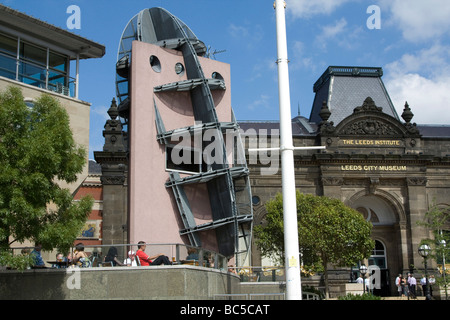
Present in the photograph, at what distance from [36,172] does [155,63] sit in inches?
420

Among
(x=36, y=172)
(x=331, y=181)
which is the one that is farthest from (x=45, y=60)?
(x=331, y=181)

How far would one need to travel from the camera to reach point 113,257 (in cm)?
1775

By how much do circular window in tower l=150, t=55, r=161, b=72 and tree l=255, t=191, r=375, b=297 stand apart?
17.4 m

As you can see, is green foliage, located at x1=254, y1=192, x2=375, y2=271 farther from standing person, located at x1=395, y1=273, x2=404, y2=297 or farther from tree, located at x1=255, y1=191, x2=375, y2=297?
standing person, located at x1=395, y1=273, x2=404, y2=297

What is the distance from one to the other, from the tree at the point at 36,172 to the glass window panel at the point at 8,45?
954 cm

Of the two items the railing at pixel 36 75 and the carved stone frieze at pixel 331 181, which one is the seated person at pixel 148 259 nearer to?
the railing at pixel 36 75

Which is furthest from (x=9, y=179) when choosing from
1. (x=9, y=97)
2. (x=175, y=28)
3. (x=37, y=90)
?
(x=175, y=28)

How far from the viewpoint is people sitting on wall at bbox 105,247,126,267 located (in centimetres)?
1753

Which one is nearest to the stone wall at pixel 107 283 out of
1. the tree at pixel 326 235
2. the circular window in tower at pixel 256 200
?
the tree at pixel 326 235

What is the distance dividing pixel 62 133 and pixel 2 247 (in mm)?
3695

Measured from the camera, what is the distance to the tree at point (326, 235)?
128ft

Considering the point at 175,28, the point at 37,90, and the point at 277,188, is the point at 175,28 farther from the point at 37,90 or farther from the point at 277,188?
the point at 277,188

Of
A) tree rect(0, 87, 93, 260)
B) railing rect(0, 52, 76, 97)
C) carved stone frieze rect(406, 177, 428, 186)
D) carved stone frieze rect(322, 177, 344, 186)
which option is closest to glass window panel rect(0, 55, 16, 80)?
railing rect(0, 52, 76, 97)

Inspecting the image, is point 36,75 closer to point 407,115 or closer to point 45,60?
point 45,60
